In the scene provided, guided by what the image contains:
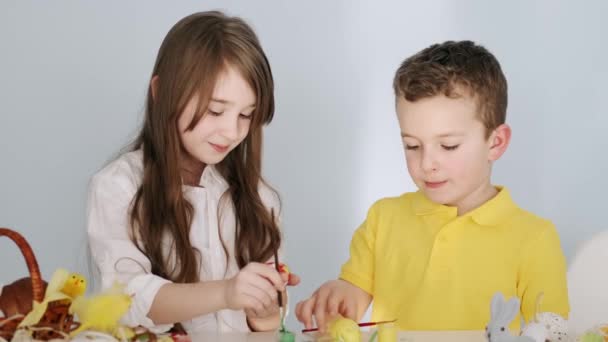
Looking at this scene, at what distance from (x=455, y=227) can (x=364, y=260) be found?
0.67ft

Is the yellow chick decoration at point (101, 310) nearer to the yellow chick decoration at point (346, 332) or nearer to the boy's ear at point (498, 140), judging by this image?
the yellow chick decoration at point (346, 332)

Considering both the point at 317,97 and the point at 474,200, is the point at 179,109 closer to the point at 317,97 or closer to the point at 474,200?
the point at 474,200

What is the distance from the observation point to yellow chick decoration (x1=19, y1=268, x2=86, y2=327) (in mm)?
1184

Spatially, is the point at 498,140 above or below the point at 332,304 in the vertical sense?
above

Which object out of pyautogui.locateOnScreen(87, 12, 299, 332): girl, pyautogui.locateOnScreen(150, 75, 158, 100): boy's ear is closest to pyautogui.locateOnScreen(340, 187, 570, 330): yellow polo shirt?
pyautogui.locateOnScreen(87, 12, 299, 332): girl

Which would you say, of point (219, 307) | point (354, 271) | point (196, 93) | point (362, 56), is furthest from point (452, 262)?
point (362, 56)

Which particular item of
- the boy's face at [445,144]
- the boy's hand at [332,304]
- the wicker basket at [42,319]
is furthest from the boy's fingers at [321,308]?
the wicker basket at [42,319]

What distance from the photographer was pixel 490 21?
8.33ft

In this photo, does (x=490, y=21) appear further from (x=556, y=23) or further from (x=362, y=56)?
(x=362, y=56)

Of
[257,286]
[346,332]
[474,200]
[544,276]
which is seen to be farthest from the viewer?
[474,200]

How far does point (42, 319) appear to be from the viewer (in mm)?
1220

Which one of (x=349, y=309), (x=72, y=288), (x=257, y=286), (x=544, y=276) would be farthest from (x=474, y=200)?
(x=72, y=288)

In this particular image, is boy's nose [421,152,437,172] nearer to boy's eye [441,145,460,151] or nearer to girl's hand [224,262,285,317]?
boy's eye [441,145,460,151]

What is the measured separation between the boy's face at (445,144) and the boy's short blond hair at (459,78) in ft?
0.05
